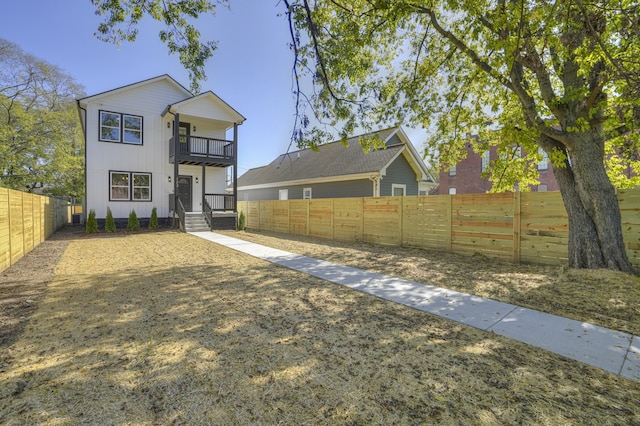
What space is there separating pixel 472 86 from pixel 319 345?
31.6 feet

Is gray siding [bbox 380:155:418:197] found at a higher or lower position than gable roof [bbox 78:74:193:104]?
lower

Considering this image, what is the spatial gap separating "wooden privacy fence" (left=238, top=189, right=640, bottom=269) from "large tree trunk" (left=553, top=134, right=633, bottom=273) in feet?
1.30

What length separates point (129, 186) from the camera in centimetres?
1588

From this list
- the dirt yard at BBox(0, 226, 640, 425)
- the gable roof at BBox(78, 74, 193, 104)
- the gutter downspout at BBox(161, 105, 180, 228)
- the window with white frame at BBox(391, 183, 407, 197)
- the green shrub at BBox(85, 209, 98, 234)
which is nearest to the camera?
the dirt yard at BBox(0, 226, 640, 425)

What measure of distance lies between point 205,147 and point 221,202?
10.2 ft

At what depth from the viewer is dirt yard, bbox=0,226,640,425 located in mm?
2188

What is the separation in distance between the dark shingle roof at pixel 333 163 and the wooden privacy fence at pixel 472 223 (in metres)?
3.33

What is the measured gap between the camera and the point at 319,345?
323 cm

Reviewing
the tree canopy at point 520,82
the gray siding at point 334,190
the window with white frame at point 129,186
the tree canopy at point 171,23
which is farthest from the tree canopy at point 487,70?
the window with white frame at point 129,186

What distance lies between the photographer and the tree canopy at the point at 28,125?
20.7 metres

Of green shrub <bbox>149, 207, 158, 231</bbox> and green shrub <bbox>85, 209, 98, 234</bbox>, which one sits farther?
green shrub <bbox>149, 207, 158, 231</bbox>

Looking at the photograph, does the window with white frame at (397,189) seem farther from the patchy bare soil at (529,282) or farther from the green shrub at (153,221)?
the green shrub at (153,221)

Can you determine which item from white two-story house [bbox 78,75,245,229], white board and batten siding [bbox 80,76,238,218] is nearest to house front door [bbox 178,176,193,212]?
white two-story house [bbox 78,75,245,229]

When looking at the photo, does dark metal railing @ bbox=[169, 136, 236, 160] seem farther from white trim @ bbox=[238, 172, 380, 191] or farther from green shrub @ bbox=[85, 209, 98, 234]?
white trim @ bbox=[238, 172, 380, 191]
